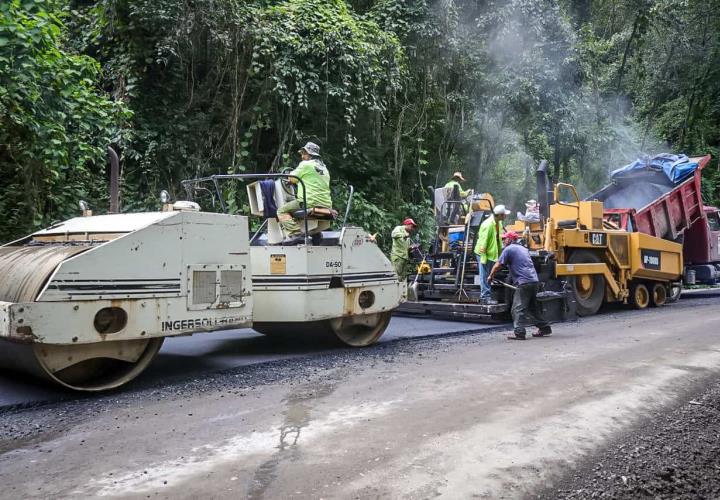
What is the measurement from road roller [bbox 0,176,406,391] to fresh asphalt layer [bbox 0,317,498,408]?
0.21 metres

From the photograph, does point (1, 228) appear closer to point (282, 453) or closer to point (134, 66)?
point (134, 66)

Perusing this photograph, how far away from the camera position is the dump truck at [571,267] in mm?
9531

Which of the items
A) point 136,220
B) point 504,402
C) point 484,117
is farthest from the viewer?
point 484,117

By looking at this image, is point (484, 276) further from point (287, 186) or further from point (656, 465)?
point (656, 465)

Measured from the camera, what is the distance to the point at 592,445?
3.78 meters

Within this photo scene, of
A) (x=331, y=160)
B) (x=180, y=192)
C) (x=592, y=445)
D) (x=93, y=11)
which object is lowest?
(x=592, y=445)

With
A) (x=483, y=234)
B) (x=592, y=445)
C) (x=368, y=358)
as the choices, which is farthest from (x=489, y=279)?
(x=592, y=445)

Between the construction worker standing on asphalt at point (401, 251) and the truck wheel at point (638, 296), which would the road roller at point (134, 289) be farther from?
the truck wheel at point (638, 296)

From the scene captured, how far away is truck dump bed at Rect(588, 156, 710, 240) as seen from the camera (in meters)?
12.0

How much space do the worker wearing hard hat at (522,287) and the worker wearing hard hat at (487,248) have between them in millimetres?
715

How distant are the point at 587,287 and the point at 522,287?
3.19 m

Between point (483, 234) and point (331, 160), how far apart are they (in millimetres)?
5656

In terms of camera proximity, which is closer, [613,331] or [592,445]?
[592,445]

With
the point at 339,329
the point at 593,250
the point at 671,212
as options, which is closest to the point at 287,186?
the point at 339,329
